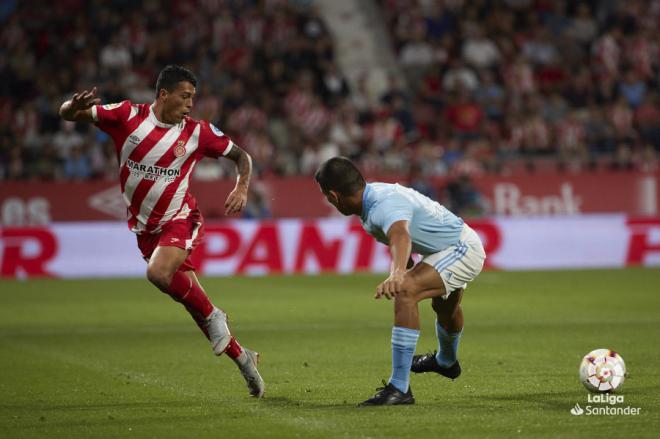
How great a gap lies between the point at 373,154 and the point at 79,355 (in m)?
13.1

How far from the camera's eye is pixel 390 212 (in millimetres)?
7008

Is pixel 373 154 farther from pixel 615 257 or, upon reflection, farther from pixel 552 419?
pixel 552 419

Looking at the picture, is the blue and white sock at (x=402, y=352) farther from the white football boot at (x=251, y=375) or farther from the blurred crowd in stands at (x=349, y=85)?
the blurred crowd in stands at (x=349, y=85)

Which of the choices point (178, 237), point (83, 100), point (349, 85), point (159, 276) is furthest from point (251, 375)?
point (349, 85)

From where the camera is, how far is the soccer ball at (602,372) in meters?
7.36

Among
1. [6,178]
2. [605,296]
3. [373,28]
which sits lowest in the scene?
[605,296]

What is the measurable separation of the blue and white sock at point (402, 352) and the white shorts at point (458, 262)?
497mm

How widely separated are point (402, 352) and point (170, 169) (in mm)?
2273

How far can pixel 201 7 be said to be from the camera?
81.2 feet

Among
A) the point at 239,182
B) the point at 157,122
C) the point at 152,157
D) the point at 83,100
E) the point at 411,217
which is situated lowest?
the point at 411,217

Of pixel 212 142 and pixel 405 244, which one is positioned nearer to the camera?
pixel 405 244

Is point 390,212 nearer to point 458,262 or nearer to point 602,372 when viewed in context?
point 458,262

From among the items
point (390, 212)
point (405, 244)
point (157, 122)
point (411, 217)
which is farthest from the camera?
point (157, 122)

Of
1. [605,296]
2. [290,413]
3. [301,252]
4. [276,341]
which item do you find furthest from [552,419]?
[301,252]
